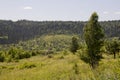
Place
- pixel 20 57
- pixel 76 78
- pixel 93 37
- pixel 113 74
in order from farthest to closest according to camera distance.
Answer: pixel 20 57, pixel 93 37, pixel 76 78, pixel 113 74

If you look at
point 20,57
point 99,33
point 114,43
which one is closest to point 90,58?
point 99,33

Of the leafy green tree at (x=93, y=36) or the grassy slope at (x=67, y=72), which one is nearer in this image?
the grassy slope at (x=67, y=72)

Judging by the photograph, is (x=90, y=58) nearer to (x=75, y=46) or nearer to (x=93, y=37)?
(x=93, y=37)

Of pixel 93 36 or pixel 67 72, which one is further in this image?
pixel 93 36

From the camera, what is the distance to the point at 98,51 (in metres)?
28.0

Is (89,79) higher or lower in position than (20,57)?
higher

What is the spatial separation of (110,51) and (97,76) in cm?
5819

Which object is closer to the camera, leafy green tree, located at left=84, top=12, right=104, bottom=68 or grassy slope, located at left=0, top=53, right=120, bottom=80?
grassy slope, located at left=0, top=53, right=120, bottom=80

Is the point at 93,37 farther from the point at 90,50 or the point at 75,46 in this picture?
the point at 75,46

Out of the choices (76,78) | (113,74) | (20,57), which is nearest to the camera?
(113,74)

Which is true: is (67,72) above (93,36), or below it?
below

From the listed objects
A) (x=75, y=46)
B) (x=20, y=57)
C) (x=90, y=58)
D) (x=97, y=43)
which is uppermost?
(x=97, y=43)

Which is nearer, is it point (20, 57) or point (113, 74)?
point (113, 74)

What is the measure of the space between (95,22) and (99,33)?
47.6 inches
